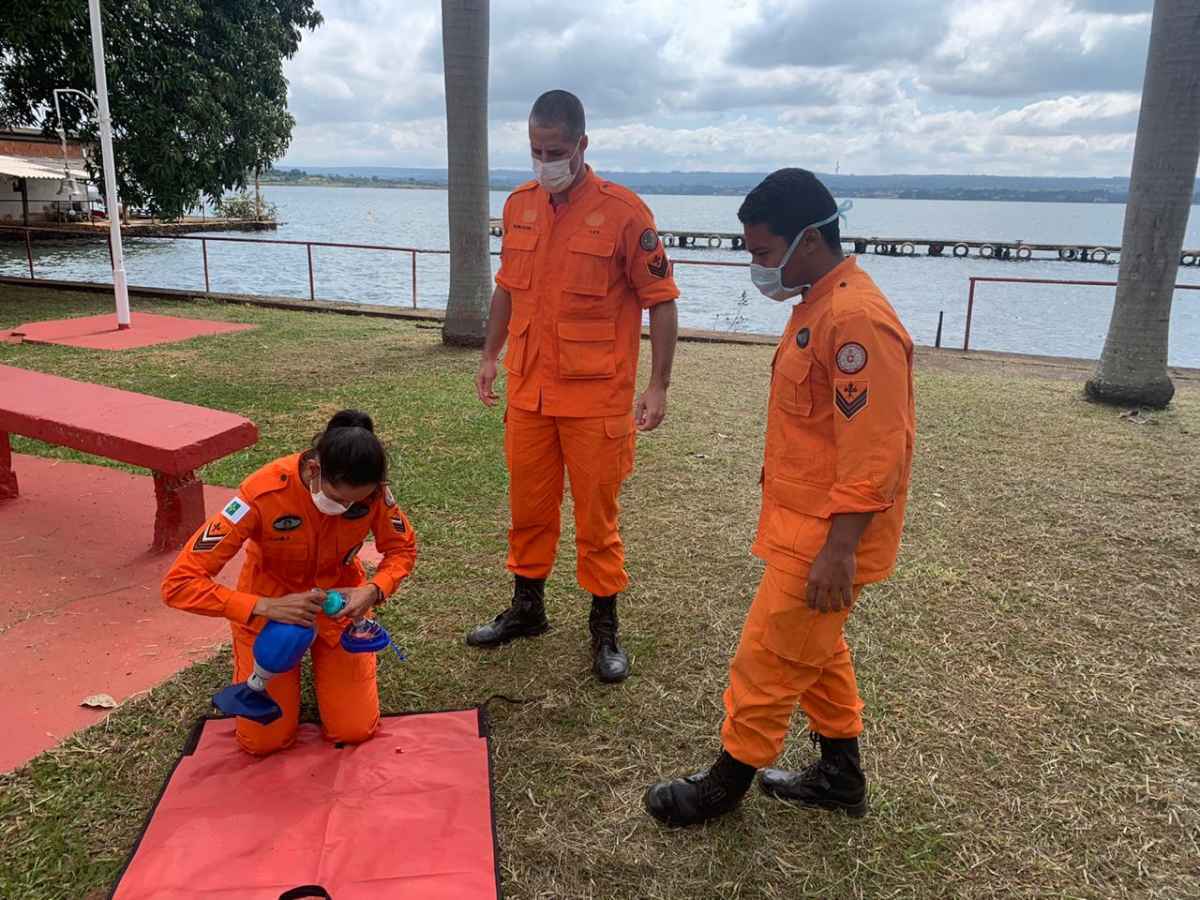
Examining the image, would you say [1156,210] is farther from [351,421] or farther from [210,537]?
[210,537]

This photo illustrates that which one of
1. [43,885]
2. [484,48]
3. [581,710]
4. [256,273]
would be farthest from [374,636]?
[256,273]

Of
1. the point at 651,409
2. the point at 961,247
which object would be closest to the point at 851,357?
the point at 651,409

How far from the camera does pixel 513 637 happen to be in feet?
11.8

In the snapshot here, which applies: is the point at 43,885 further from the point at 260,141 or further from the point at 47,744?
the point at 260,141

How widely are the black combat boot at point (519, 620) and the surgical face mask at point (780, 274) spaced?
5.65 ft

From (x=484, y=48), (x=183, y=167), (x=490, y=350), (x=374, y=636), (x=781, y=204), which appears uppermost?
(x=484, y=48)

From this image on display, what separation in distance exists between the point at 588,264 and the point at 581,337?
0.86ft

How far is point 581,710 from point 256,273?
21621 mm

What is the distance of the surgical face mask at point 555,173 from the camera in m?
3.08

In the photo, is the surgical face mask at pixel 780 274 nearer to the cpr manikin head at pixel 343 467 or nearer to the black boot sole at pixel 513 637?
the cpr manikin head at pixel 343 467

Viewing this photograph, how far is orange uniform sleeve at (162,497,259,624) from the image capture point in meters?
2.50

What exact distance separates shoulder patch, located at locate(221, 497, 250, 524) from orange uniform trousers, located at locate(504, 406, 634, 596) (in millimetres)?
1045

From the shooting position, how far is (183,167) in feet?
47.2

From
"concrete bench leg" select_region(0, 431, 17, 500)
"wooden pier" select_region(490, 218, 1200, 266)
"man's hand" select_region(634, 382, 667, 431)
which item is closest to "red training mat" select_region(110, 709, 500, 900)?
"man's hand" select_region(634, 382, 667, 431)
